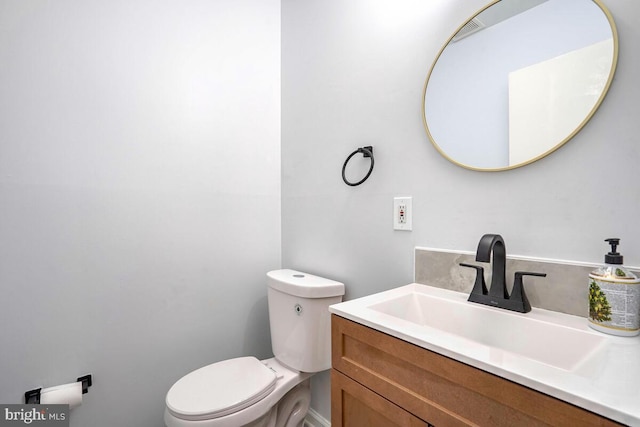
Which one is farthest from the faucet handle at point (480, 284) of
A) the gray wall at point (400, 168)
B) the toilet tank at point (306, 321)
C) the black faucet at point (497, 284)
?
the toilet tank at point (306, 321)

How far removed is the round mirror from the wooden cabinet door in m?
0.75

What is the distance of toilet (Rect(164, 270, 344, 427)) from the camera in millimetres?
1025

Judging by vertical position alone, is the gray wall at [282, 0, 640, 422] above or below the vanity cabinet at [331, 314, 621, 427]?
above

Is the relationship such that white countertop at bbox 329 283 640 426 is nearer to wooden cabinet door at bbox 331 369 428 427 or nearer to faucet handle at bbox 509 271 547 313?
faucet handle at bbox 509 271 547 313

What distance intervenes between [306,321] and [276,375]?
10.7 inches

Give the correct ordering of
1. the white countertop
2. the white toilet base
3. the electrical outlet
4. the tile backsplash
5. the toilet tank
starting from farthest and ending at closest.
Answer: the toilet tank, the electrical outlet, the white toilet base, the tile backsplash, the white countertop

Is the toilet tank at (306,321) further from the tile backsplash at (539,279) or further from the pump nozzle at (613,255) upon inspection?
the pump nozzle at (613,255)

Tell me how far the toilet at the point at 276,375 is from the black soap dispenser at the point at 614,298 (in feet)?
2.79

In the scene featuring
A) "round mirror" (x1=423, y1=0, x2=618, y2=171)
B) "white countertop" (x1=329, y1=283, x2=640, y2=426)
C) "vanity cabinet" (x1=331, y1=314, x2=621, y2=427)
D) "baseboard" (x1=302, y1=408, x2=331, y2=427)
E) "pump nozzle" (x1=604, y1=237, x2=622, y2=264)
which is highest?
"round mirror" (x1=423, y1=0, x2=618, y2=171)

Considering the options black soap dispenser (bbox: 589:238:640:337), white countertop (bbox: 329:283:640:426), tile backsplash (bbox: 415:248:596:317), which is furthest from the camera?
tile backsplash (bbox: 415:248:596:317)

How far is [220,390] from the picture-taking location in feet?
3.66

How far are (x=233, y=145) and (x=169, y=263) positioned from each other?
717mm

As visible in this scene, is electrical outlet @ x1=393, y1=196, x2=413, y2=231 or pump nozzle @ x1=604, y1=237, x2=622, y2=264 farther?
electrical outlet @ x1=393, y1=196, x2=413, y2=231

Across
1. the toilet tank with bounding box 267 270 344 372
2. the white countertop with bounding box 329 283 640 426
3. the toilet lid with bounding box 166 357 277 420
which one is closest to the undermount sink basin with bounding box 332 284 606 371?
the white countertop with bounding box 329 283 640 426
